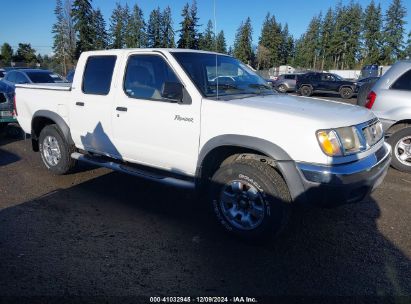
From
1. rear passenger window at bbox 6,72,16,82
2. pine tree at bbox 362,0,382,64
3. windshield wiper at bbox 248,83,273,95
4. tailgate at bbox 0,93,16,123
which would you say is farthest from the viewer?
pine tree at bbox 362,0,382,64

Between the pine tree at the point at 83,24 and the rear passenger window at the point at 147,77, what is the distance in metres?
52.3

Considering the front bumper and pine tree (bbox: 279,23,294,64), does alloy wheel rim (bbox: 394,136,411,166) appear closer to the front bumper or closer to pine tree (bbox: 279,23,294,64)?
the front bumper

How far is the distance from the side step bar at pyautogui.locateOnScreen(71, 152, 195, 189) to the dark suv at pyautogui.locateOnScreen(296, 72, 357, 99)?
23201mm

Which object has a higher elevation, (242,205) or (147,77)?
(147,77)

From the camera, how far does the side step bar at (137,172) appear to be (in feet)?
13.1

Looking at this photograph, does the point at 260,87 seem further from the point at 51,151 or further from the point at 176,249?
the point at 51,151

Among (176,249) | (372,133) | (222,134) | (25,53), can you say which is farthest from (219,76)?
(25,53)

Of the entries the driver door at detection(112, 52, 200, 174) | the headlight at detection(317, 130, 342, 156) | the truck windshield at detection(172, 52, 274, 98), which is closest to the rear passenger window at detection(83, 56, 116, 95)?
the driver door at detection(112, 52, 200, 174)

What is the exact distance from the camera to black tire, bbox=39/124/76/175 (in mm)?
5531

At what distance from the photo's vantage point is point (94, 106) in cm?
484

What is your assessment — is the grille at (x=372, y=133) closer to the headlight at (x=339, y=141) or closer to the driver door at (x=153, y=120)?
the headlight at (x=339, y=141)

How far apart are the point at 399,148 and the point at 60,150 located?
5759 mm

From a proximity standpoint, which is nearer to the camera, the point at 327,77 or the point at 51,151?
the point at 51,151

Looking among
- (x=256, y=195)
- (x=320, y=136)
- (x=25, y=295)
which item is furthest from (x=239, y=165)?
(x=25, y=295)
